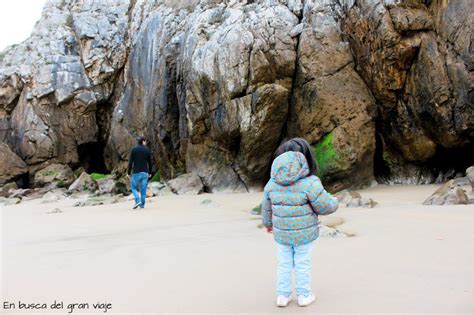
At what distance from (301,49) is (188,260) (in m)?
9.15

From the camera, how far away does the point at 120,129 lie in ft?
67.6

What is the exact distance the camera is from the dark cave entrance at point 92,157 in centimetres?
2364

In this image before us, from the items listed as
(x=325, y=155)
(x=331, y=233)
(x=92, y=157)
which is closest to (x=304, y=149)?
(x=331, y=233)

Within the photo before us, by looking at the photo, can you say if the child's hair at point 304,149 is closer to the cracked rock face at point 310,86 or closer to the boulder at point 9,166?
the cracked rock face at point 310,86

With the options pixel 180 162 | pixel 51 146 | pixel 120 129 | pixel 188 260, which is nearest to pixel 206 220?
pixel 188 260

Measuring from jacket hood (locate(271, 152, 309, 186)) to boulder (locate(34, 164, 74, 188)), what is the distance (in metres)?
18.0

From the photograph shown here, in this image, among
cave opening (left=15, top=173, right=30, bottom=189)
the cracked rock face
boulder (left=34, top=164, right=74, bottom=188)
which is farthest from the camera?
cave opening (left=15, top=173, right=30, bottom=189)

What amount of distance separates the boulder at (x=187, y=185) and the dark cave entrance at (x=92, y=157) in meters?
11.7

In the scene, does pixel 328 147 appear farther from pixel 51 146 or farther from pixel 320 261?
A: pixel 51 146

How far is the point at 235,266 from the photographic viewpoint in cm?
354

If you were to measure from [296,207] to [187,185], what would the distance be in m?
10.4

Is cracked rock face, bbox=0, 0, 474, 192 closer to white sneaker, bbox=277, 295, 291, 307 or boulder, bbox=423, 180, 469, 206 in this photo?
boulder, bbox=423, 180, 469, 206

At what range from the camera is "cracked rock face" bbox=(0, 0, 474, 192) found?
9766mm

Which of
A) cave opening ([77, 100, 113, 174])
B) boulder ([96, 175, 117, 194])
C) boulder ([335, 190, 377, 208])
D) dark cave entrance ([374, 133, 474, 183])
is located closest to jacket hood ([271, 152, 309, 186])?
boulder ([335, 190, 377, 208])
